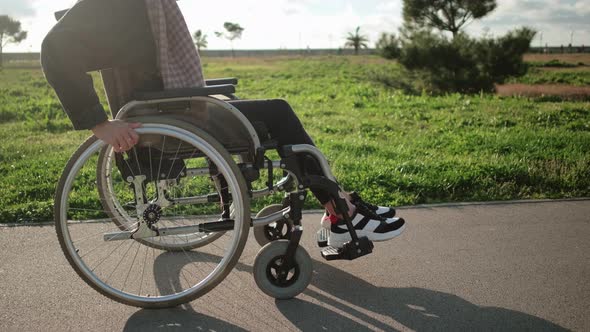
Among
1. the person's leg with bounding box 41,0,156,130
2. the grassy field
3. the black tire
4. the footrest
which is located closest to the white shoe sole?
the footrest

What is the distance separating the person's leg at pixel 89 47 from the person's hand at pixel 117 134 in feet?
0.12

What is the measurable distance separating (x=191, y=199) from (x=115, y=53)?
3.12 feet

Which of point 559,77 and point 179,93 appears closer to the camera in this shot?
point 179,93

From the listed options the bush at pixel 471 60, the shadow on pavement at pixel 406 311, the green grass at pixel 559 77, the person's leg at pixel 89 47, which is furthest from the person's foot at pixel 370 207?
the bush at pixel 471 60

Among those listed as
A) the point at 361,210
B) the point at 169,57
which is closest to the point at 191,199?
the point at 169,57

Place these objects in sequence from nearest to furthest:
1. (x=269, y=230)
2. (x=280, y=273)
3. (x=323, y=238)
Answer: (x=280, y=273), (x=323, y=238), (x=269, y=230)

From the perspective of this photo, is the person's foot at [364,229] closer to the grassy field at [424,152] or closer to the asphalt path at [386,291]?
the asphalt path at [386,291]

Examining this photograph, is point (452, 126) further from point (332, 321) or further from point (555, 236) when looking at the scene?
point (332, 321)

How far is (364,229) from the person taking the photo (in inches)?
124

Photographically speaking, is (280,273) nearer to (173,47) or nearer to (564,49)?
(173,47)

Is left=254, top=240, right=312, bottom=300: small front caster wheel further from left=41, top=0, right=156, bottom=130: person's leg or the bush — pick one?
the bush

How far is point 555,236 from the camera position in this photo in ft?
13.0

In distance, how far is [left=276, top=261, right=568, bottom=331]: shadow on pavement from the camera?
269cm

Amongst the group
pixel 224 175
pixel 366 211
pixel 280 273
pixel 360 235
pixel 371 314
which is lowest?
pixel 371 314
